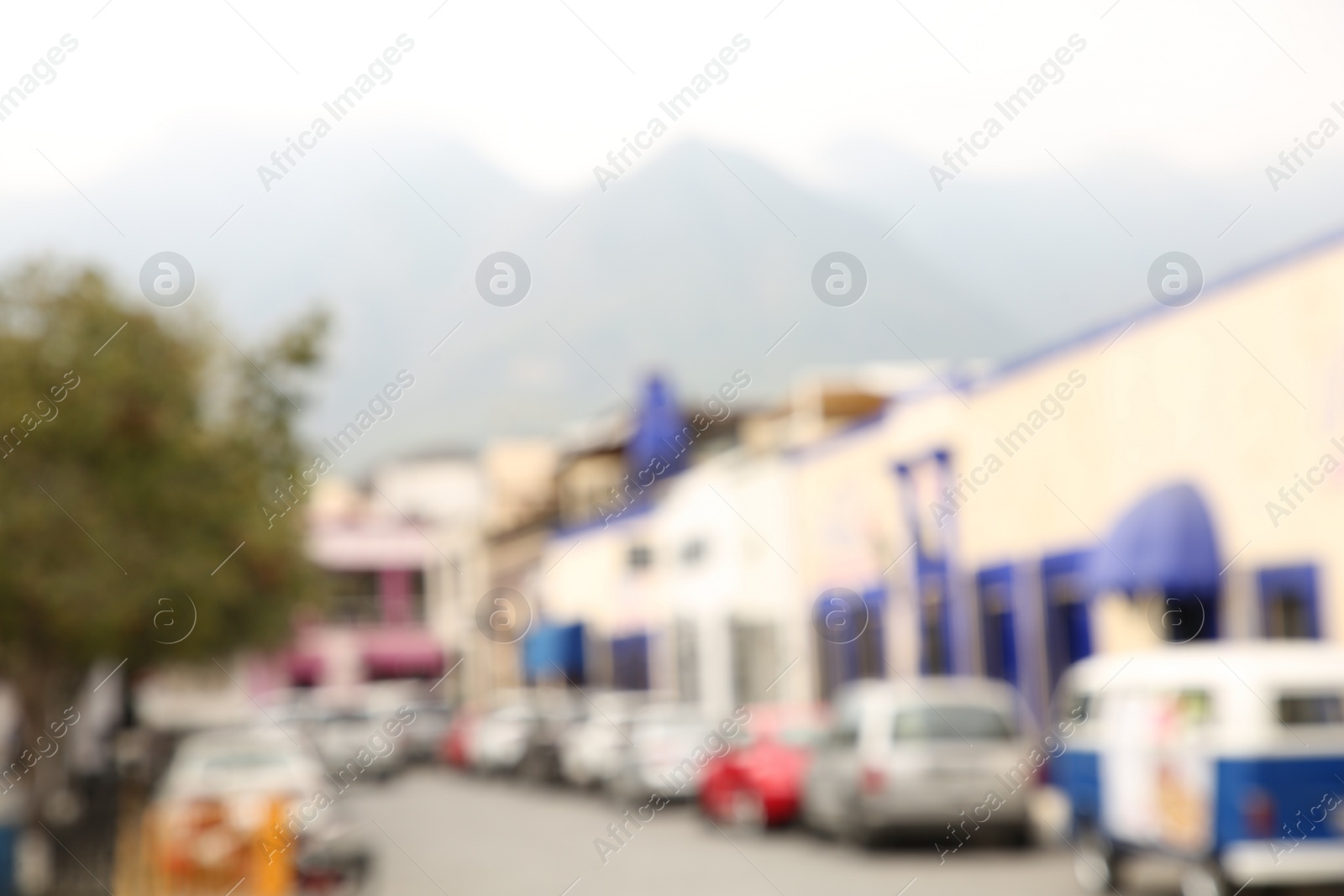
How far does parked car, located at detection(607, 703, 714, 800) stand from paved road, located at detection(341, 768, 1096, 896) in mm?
434

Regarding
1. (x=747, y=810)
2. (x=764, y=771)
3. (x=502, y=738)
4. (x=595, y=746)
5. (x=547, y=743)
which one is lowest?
(x=502, y=738)

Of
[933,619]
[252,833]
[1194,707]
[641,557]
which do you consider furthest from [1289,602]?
[641,557]

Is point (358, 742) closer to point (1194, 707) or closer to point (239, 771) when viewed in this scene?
point (239, 771)

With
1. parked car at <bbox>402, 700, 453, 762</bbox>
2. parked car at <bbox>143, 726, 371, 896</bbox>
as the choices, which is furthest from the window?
parked car at <bbox>143, 726, 371, 896</bbox>

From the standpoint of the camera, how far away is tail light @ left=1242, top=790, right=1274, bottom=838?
37.7ft

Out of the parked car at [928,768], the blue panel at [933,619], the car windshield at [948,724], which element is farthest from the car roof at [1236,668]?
the blue panel at [933,619]

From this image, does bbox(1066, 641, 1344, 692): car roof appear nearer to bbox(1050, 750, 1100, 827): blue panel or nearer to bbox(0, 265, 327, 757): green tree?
bbox(1050, 750, 1100, 827): blue panel

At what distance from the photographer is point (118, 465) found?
24.1 m

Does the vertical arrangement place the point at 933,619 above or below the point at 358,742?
above

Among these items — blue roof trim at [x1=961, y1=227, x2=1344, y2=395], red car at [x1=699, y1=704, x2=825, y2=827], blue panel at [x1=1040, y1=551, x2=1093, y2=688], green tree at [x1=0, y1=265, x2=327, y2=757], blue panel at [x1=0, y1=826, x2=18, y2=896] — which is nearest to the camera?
blue panel at [x1=0, y1=826, x2=18, y2=896]

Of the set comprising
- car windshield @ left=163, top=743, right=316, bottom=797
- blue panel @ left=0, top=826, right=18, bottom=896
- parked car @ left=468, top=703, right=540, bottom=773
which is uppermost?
car windshield @ left=163, top=743, right=316, bottom=797

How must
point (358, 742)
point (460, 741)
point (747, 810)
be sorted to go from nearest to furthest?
1. point (747, 810)
2. point (358, 742)
3. point (460, 741)

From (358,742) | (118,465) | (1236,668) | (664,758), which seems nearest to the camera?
(1236,668)

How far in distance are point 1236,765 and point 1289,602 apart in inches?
350
